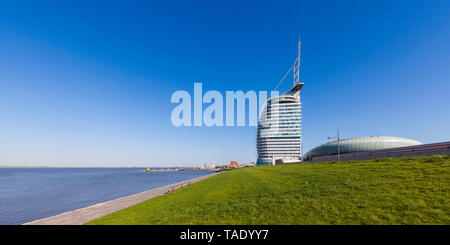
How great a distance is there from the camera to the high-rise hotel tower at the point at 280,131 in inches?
4870

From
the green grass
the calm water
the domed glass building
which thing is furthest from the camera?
the domed glass building

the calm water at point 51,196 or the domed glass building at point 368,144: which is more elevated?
the domed glass building at point 368,144

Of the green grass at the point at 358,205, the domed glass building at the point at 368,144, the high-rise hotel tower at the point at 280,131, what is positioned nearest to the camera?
the green grass at the point at 358,205

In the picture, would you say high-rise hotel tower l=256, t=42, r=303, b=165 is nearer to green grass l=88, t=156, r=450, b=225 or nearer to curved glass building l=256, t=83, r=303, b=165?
curved glass building l=256, t=83, r=303, b=165

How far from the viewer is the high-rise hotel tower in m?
124

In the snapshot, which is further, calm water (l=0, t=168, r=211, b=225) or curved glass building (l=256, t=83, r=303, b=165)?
curved glass building (l=256, t=83, r=303, b=165)

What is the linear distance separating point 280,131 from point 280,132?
731 mm

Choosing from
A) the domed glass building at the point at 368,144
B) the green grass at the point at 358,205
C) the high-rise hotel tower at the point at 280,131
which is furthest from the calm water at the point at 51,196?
the high-rise hotel tower at the point at 280,131

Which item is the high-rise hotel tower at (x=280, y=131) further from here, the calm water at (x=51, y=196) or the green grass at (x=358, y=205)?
the green grass at (x=358, y=205)

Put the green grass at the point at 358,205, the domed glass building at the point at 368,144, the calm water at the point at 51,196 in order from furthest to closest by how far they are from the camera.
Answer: the domed glass building at the point at 368,144 → the calm water at the point at 51,196 → the green grass at the point at 358,205

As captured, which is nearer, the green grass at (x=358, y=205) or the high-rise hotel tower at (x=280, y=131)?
the green grass at (x=358, y=205)

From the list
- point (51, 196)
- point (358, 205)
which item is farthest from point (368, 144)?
point (51, 196)

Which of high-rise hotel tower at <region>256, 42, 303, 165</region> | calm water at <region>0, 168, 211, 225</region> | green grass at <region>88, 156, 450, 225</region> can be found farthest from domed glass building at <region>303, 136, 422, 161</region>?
green grass at <region>88, 156, 450, 225</region>
